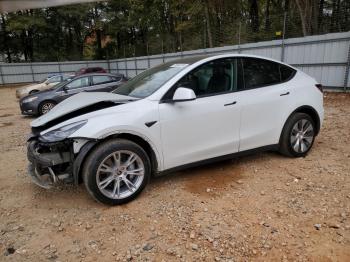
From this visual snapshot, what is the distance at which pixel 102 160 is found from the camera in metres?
3.09

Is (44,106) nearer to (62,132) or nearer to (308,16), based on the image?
(62,132)

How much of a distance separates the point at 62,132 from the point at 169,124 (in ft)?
3.89

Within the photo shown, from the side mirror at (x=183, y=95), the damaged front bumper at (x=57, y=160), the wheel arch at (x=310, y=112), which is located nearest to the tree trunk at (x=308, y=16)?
the wheel arch at (x=310, y=112)

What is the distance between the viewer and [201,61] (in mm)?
3729

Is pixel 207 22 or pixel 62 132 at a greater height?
pixel 207 22

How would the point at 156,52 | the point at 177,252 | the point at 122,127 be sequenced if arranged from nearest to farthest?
the point at 177,252
the point at 122,127
the point at 156,52

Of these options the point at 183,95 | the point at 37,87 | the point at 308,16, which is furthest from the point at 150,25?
the point at 183,95

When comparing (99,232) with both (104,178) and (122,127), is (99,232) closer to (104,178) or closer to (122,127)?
(104,178)

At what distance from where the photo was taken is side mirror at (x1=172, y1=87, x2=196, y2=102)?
127 inches

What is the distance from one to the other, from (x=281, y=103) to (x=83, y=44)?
42561 millimetres

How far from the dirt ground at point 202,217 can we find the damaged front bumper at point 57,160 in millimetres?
398

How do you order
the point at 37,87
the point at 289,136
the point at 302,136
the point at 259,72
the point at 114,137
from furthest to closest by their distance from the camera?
the point at 37,87
the point at 302,136
the point at 289,136
the point at 259,72
the point at 114,137

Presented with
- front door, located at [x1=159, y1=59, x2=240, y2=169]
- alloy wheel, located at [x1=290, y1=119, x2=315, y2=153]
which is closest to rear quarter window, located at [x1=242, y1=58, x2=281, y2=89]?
front door, located at [x1=159, y1=59, x2=240, y2=169]

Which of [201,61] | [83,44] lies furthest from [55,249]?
[83,44]
